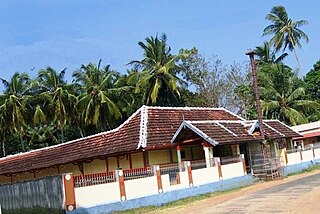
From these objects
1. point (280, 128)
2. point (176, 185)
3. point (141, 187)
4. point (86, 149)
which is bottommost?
point (176, 185)

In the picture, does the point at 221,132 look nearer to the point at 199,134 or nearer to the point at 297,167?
the point at 199,134

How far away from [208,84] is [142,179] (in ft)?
87.8

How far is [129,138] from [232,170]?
198 inches

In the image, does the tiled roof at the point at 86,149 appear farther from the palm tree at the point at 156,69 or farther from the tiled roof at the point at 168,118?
the palm tree at the point at 156,69

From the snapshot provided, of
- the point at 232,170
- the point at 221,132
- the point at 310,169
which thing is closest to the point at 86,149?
the point at 221,132

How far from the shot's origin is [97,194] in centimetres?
1600

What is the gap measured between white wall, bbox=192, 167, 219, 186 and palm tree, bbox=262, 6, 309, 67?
2931 centimetres

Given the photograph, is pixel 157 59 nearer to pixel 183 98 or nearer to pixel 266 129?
pixel 183 98

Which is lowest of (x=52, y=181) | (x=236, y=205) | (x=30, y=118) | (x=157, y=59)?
(x=236, y=205)

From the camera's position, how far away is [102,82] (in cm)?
4281

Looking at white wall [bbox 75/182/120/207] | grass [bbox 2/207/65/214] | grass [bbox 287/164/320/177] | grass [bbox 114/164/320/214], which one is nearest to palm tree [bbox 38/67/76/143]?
grass [bbox 287/164/320/177]

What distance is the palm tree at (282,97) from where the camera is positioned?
4143cm

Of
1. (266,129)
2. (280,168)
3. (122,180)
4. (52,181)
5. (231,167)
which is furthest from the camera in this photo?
(266,129)

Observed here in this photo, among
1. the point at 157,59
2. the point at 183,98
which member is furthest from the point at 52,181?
the point at 183,98
